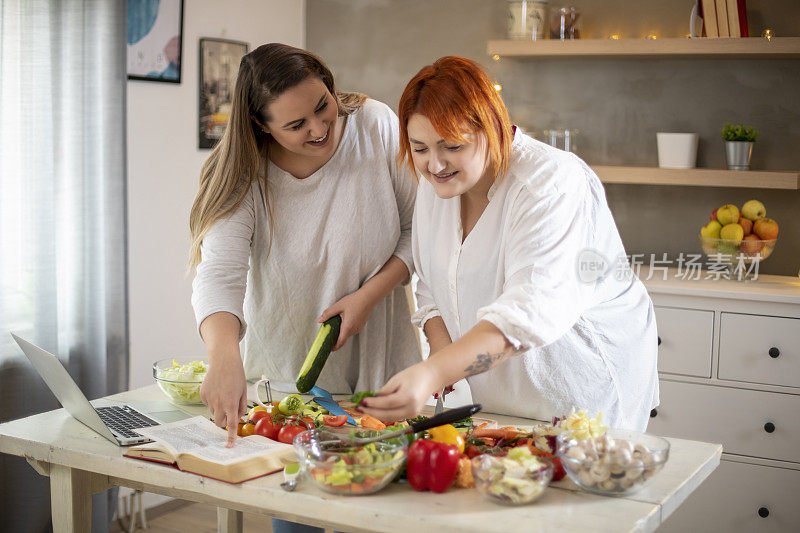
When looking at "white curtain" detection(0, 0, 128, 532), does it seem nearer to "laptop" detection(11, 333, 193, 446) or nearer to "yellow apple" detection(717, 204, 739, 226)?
"laptop" detection(11, 333, 193, 446)

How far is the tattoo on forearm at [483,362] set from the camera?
148 centimetres

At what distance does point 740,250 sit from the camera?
11.1ft

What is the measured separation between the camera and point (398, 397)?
1405 millimetres

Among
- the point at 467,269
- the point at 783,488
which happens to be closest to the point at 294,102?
the point at 467,269

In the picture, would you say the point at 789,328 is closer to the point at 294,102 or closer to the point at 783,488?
the point at 783,488

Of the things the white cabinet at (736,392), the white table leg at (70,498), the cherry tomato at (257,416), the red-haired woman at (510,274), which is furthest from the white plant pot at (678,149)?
the white table leg at (70,498)

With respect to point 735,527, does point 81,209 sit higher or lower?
higher

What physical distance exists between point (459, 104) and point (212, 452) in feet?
2.57

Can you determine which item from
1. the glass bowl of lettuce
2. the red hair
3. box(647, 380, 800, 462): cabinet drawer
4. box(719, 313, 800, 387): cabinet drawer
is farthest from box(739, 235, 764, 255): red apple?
the glass bowl of lettuce

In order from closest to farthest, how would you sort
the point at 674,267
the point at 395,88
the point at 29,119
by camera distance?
the point at 29,119, the point at 674,267, the point at 395,88

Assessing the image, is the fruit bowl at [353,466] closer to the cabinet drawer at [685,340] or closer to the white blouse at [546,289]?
the white blouse at [546,289]

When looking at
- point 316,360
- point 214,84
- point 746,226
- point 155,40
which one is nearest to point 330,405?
point 316,360

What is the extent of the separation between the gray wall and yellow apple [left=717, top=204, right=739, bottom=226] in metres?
0.26

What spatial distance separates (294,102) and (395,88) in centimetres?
239
